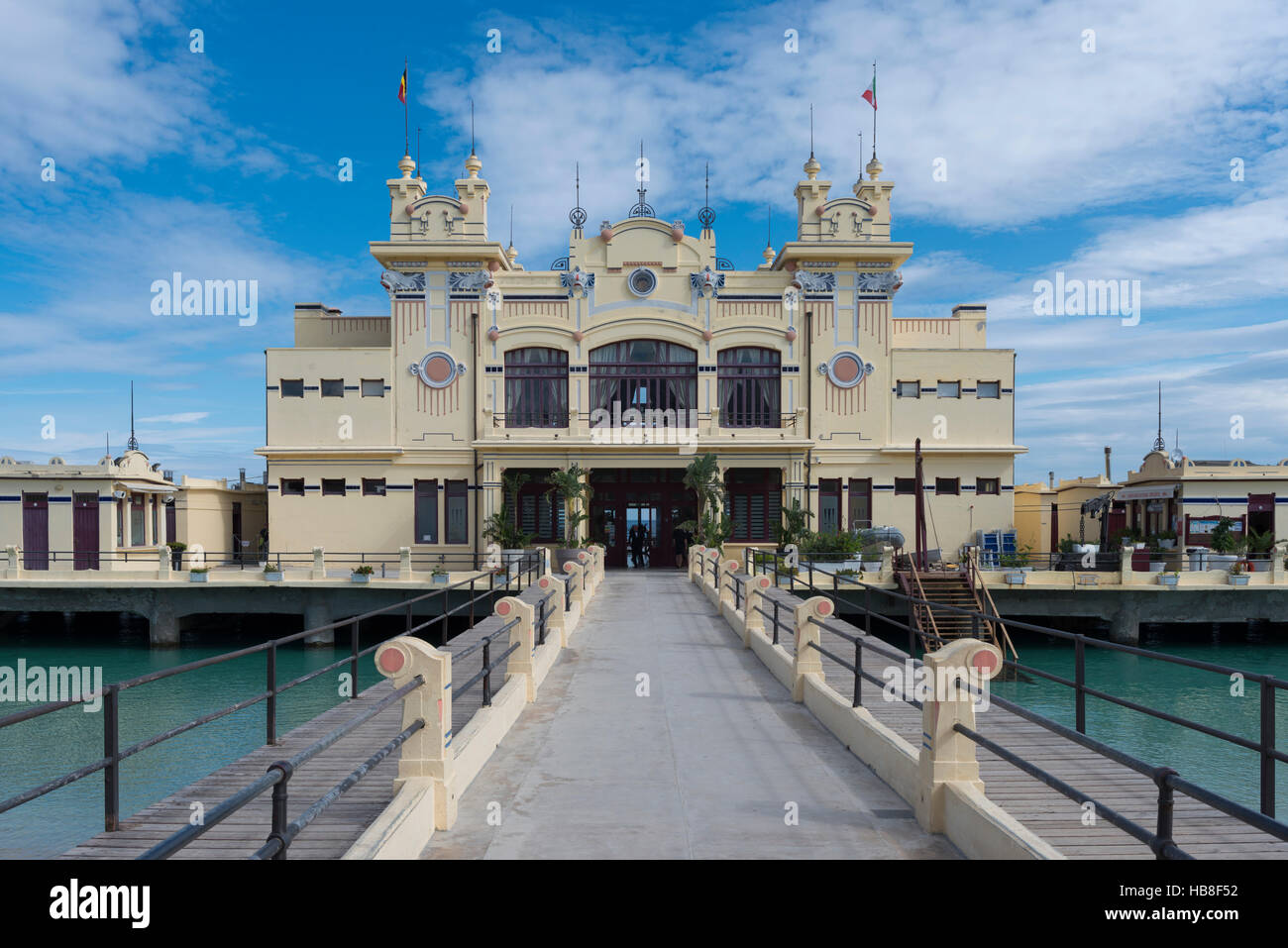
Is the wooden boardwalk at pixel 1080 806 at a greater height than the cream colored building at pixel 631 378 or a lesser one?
lesser

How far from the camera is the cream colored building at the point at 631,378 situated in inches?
1166

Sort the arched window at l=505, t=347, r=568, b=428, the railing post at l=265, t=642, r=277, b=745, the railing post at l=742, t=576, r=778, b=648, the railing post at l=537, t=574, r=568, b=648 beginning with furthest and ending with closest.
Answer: the arched window at l=505, t=347, r=568, b=428 < the railing post at l=742, t=576, r=778, b=648 < the railing post at l=537, t=574, r=568, b=648 < the railing post at l=265, t=642, r=277, b=745

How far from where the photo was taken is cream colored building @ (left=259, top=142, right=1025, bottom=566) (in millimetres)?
29609

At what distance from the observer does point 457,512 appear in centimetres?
2995

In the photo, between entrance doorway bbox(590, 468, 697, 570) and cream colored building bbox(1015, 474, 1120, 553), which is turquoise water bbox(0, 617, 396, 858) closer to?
entrance doorway bbox(590, 468, 697, 570)

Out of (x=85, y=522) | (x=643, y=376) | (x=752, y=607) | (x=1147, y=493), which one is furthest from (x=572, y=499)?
(x=1147, y=493)

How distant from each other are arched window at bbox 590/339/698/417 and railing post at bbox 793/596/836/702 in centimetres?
1995

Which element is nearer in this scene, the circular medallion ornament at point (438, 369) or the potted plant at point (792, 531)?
the potted plant at point (792, 531)

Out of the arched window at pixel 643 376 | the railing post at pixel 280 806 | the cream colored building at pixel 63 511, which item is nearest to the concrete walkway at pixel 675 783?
the railing post at pixel 280 806

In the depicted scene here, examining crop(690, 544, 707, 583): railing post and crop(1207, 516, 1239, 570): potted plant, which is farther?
crop(1207, 516, 1239, 570): potted plant

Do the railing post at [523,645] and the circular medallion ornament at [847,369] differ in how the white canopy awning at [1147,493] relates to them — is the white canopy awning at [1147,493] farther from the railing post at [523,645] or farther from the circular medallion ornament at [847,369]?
the railing post at [523,645]

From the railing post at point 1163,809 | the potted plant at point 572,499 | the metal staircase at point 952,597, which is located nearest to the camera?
the railing post at point 1163,809

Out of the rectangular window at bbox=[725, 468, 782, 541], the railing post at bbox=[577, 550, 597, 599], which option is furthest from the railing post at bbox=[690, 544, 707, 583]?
the rectangular window at bbox=[725, 468, 782, 541]

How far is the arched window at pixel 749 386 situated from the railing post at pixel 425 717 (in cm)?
2441
